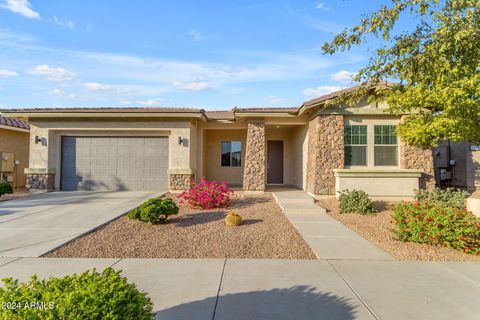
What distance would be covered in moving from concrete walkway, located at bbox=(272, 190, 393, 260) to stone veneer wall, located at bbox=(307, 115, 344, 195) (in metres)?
1.57

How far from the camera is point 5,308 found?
182 cm

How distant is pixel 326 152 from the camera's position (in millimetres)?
11266

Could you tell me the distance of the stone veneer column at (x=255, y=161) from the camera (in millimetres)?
12359

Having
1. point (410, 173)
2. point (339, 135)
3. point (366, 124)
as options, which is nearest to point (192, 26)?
point (339, 135)

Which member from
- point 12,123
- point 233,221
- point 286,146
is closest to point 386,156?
point 286,146

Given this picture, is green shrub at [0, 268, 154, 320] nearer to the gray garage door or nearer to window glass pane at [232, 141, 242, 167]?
the gray garage door

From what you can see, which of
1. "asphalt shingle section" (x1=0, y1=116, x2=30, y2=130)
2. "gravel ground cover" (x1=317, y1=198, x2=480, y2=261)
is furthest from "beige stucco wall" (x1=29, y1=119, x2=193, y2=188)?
"gravel ground cover" (x1=317, y1=198, x2=480, y2=261)

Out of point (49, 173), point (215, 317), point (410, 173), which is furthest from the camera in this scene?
point (49, 173)

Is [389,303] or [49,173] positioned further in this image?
[49,173]

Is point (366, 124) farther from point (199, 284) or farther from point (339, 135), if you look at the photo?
point (199, 284)

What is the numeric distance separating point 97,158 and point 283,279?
12.2 meters

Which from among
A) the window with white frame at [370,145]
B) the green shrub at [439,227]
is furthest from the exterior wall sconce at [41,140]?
the green shrub at [439,227]

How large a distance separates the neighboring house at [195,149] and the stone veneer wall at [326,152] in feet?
0.13

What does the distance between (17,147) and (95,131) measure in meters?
6.35
